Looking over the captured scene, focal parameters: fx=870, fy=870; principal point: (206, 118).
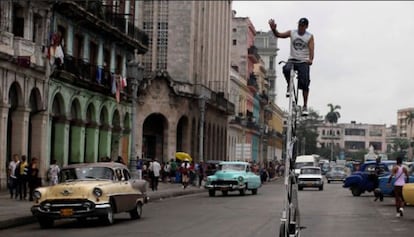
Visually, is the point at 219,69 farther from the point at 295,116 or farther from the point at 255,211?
the point at 295,116

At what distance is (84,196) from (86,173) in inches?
64.9

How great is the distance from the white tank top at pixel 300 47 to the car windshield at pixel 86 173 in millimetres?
11598

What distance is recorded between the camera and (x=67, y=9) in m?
39.1

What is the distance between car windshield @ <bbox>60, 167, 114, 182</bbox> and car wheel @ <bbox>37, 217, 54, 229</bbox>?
4.10ft

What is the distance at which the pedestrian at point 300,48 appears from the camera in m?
11.3

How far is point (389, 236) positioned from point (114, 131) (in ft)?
112

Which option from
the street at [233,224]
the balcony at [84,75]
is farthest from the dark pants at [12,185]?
the balcony at [84,75]

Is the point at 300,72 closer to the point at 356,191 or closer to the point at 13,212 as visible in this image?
the point at 13,212

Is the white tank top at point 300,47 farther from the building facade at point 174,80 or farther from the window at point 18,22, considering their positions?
the building facade at point 174,80

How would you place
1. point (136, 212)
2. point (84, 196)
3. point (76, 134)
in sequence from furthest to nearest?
point (76, 134), point (136, 212), point (84, 196)

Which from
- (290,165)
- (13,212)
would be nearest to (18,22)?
(13,212)

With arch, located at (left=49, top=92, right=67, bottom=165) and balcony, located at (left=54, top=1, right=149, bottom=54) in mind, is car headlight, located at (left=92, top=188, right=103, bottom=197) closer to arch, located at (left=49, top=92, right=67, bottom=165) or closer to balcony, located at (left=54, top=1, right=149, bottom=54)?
balcony, located at (left=54, top=1, right=149, bottom=54)

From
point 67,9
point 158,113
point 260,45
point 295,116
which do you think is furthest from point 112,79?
point 260,45

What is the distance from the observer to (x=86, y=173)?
873 inches
